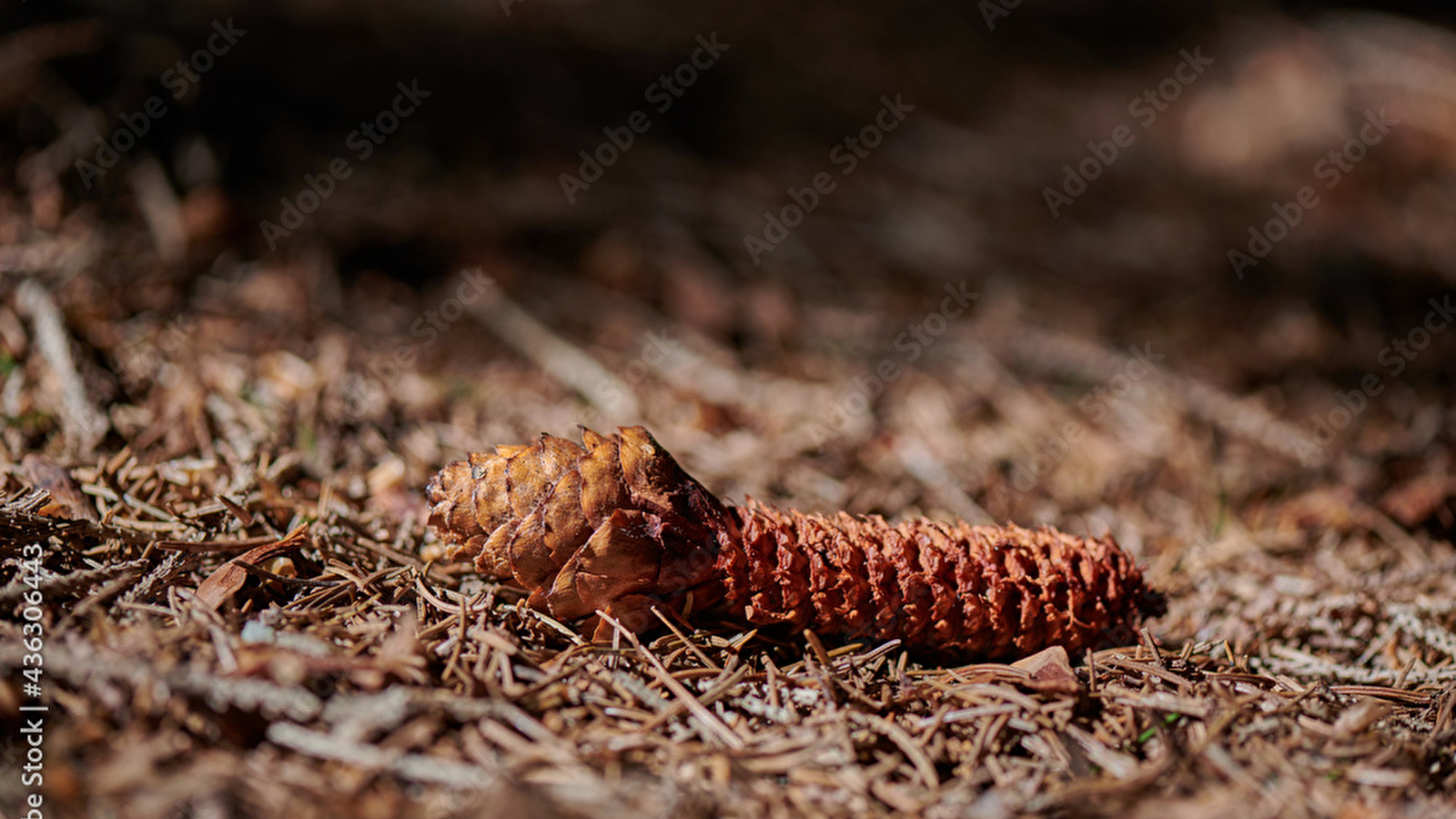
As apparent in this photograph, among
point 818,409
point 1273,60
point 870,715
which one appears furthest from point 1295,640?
point 1273,60

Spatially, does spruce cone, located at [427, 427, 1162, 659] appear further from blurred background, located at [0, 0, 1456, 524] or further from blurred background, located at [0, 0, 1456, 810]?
blurred background, located at [0, 0, 1456, 524]

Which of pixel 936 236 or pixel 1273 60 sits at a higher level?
pixel 1273 60

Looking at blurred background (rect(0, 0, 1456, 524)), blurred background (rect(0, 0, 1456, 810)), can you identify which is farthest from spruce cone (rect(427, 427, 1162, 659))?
blurred background (rect(0, 0, 1456, 524))

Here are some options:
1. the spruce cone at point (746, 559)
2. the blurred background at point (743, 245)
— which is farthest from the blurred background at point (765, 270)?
the spruce cone at point (746, 559)

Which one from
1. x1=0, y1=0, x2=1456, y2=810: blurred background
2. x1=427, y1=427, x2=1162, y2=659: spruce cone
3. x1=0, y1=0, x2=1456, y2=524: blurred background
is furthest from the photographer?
x1=0, y1=0, x2=1456, y2=524: blurred background

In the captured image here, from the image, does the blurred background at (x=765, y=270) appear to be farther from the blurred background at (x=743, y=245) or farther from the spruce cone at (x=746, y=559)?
the spruce cone at (x=746, y=559)

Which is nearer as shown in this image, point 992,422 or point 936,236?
point 992,422

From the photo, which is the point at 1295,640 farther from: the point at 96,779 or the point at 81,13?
the point at 81,13
